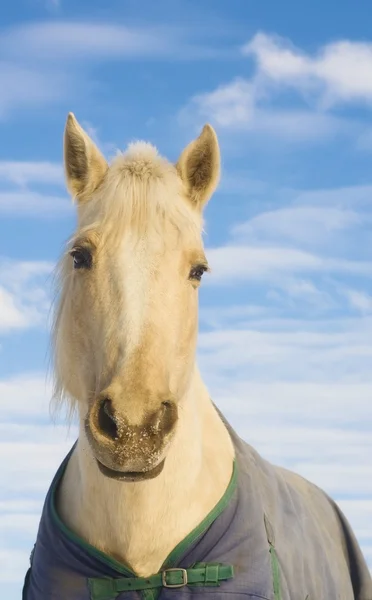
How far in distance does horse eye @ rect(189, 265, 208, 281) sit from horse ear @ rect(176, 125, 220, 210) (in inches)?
25.3

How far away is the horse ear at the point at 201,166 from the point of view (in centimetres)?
588

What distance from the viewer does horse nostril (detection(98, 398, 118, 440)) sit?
14.9ft

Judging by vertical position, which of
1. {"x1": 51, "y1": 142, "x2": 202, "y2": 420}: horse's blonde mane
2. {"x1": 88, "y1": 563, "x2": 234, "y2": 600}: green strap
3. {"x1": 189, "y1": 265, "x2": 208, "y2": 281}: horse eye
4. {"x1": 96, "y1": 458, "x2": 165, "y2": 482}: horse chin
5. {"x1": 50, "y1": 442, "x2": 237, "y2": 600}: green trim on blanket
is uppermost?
{"x1": 51, "y1": 142, "x2": 202, "y2": 420}: horse's blonde mane

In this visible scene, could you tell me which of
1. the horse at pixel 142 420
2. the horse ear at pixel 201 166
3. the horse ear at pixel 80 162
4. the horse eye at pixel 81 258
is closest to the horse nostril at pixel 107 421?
the horse at pixel 142 420

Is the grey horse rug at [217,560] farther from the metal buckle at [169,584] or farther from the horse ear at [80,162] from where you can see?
the horse ear at [80,162]

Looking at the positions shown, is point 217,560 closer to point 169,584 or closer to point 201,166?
point 169,584

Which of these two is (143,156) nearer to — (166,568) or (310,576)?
(166,568)

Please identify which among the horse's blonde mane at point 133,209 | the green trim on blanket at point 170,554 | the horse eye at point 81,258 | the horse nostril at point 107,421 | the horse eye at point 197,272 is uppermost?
the horse's blonde mane at point 133,209

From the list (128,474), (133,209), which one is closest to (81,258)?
(133,209)

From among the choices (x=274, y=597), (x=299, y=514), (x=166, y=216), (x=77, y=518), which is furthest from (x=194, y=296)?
(x=299, y=514)

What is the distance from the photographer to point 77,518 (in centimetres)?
560

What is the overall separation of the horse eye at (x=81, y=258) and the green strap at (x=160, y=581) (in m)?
1.79

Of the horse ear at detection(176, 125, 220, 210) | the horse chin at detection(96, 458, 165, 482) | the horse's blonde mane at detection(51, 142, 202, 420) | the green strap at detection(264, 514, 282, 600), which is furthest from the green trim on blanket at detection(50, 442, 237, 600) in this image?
the horse ear at detection(176, 125, 220, 210)

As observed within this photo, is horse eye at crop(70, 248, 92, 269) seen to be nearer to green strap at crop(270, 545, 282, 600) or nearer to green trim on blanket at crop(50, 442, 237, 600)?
green trim on blanket at crop(50, 442, 237, 600)
